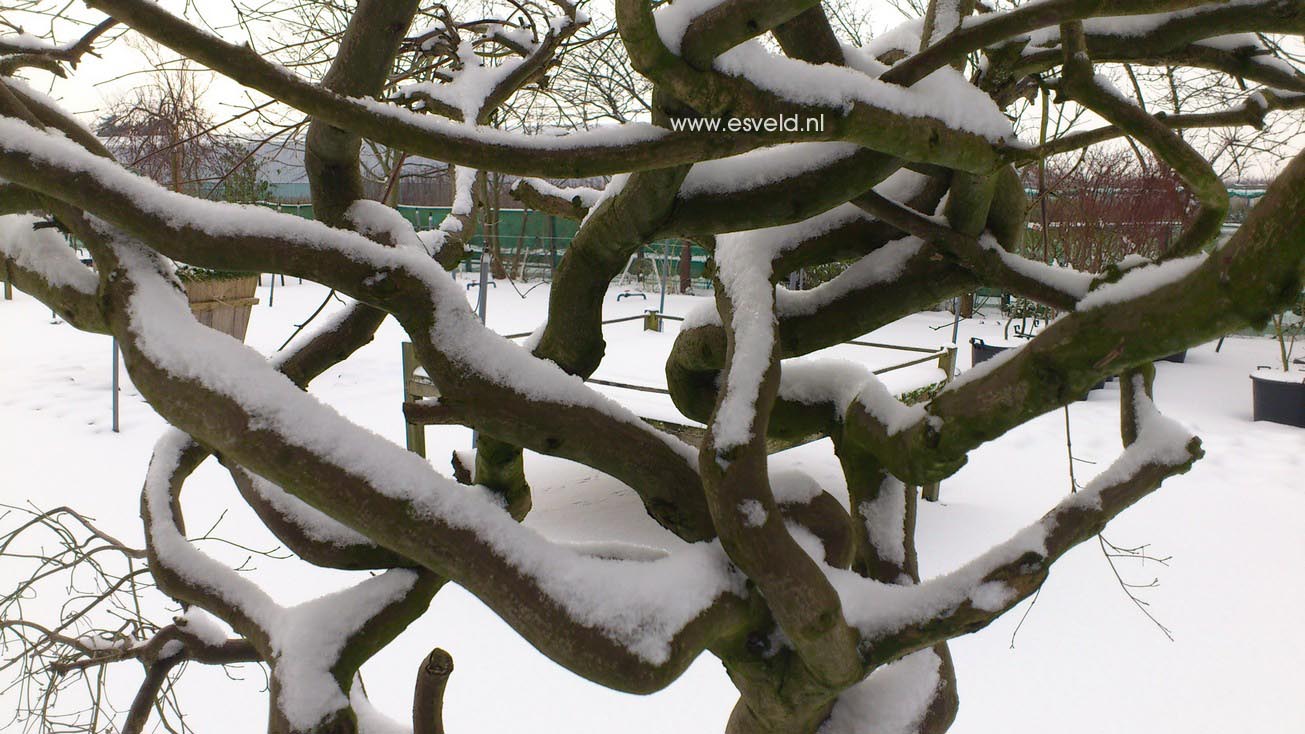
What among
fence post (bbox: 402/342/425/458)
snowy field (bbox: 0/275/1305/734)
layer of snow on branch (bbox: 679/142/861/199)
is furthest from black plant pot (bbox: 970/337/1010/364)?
layer of snow on branch (bbox: 679/142/861/199)

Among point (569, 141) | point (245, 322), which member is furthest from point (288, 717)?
point (245, 322)

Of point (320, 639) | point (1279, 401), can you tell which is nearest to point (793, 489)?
point (320, 639)

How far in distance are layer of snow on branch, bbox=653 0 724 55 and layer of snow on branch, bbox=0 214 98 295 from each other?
93 centimetres

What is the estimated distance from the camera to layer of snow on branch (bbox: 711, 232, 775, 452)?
1227 millimetres

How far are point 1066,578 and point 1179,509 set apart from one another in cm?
133

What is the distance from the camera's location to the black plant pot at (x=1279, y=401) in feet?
21.5

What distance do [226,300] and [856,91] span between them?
616 cm

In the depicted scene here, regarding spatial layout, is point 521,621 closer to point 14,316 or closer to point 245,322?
point 245,322

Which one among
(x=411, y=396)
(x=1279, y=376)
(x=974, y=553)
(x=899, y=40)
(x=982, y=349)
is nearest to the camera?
(x=899, y=40)

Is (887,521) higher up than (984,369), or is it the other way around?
(984,369)

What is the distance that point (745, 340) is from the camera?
1.31 meters

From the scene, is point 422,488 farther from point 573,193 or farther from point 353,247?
point 573,193

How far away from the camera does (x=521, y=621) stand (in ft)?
3.51

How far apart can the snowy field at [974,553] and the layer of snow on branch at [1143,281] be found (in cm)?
200
